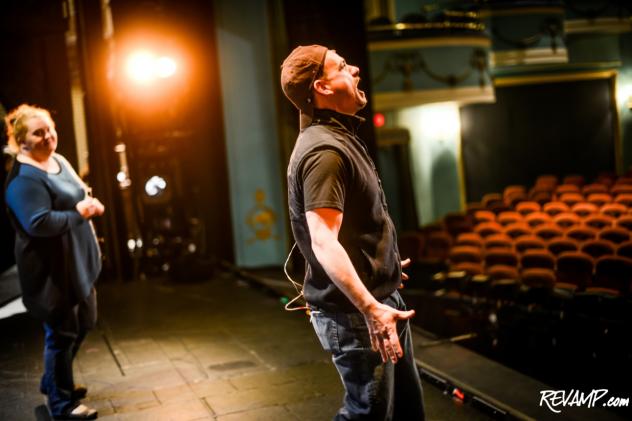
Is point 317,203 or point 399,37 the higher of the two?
point 399,37

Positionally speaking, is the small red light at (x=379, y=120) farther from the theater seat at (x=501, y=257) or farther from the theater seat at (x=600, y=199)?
the theater seat at (x=501, y=257)

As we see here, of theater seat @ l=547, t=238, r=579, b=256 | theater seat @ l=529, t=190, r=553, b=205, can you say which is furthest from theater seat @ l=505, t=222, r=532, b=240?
theater seat @ l=529, t=190, r=553, b=205

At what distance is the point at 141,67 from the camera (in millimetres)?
6773

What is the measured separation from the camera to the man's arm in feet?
5.70

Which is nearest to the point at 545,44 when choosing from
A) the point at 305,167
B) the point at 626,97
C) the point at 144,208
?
the point at 626,97

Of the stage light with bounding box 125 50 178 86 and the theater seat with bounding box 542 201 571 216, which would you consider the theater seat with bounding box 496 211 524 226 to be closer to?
the theater seat with bounding box 542 201 571 216

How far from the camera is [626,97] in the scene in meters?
→ 15.5

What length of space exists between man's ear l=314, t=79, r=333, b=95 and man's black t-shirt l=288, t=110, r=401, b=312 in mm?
61

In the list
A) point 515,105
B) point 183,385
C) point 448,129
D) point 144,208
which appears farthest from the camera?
point 515,105

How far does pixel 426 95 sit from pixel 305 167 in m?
10.6

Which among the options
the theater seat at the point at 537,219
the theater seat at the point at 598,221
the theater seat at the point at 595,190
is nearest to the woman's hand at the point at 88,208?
the theater seat at the point at 598,221

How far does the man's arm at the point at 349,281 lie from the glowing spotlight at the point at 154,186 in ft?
16.7

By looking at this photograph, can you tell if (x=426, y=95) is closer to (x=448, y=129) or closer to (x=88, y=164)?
(x=448, y=129)

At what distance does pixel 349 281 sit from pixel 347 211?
0.24 meters
